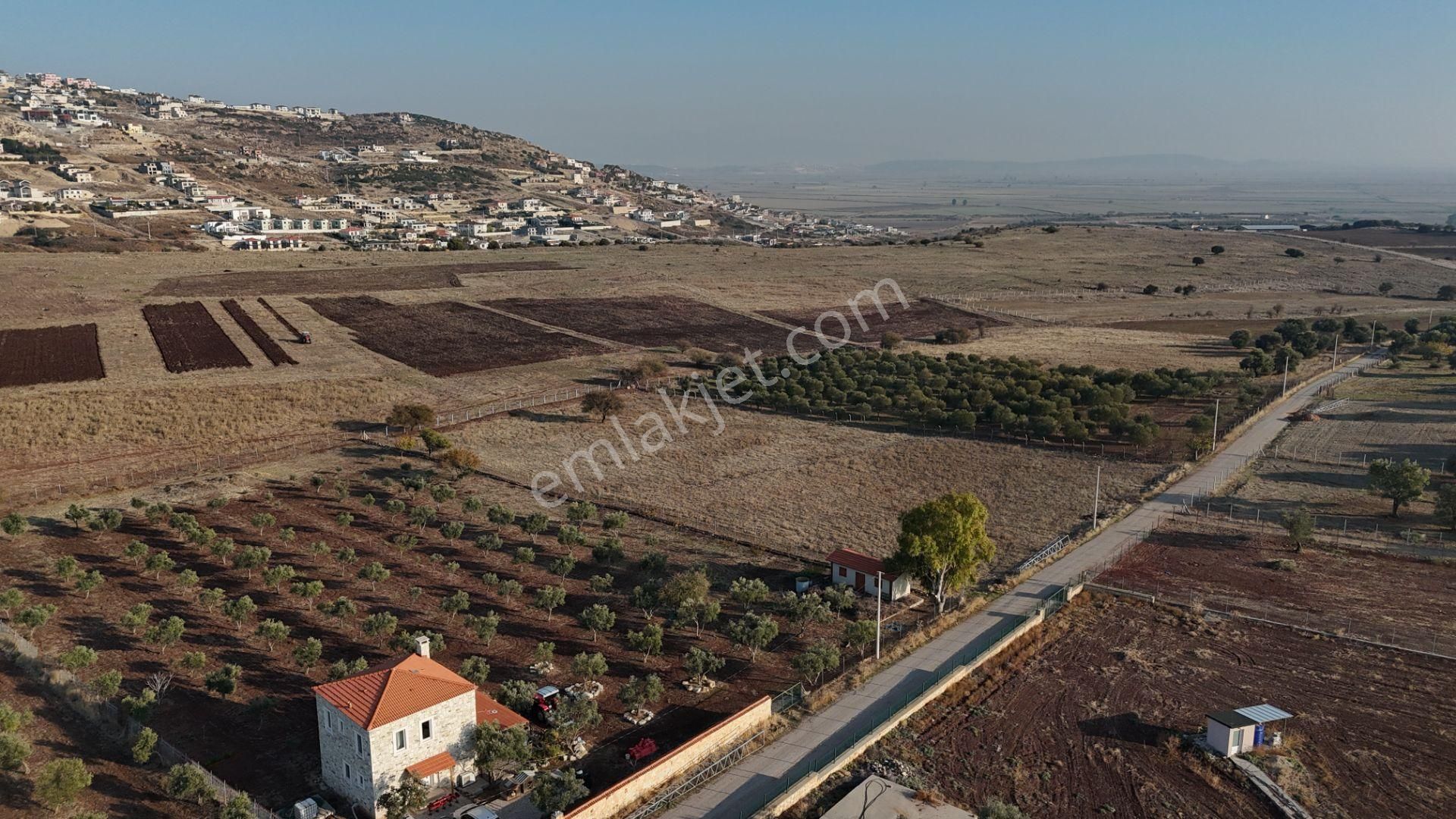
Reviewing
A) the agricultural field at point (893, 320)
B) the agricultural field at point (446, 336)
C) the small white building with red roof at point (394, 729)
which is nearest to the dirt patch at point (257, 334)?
the agricultural field at point (446, 336)

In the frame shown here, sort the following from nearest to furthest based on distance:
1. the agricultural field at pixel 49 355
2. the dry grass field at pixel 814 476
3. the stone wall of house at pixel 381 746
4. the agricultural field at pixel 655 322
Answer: the stone wall of house at pixel 381 746 < the dry grass field at pixel 814 476 < the agricultural field at pixel 49 355 < the agricultural field at pixel 655 322

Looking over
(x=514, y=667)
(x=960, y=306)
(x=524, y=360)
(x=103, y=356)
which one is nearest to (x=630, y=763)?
(x=514, y=667)

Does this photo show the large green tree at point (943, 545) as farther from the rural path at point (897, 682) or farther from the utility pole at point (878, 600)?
the rural path at point (897, 682)

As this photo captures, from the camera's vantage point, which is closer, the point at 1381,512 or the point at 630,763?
the point at 630,763

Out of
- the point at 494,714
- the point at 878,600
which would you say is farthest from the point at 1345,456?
the point at 494,714

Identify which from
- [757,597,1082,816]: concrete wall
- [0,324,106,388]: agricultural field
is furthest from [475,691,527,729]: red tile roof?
[0,324,106,388]: agricultural field

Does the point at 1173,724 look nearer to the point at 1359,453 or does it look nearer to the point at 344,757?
the point at 344,757

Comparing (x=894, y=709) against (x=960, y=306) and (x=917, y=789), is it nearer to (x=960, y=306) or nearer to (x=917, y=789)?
(x=917, y=789)
